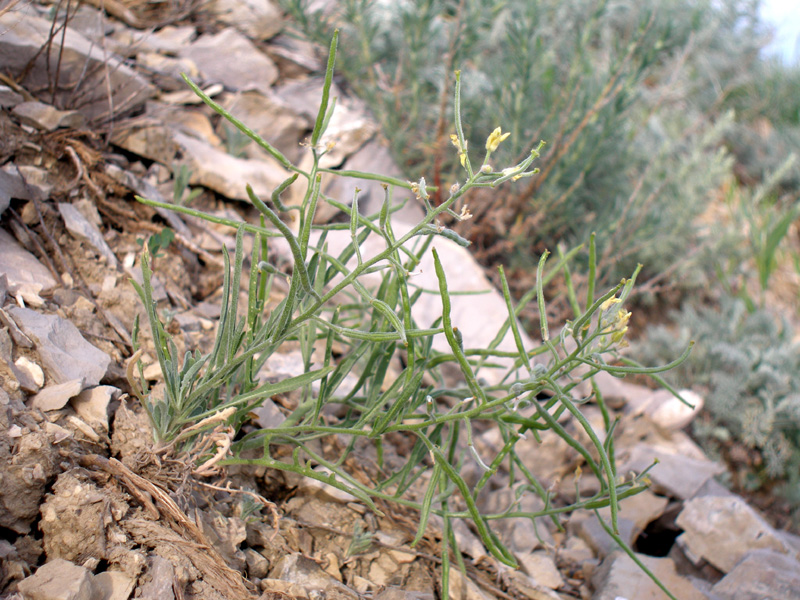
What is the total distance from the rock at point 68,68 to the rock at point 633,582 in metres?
2.15

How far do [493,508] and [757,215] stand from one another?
3.66 m

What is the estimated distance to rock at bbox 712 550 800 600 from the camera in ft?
5.10

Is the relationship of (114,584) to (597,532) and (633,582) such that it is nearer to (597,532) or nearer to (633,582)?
(633,582)

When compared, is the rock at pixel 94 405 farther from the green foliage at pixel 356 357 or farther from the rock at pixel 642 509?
the rock at pixel 642 509

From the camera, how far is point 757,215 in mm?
4324

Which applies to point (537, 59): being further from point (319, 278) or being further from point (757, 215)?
point (757, 215)

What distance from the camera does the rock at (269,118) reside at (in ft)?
9.61

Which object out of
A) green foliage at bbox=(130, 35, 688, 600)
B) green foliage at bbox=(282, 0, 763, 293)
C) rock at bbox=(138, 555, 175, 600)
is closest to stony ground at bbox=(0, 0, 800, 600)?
rock at bbox=(138, 555, 175, 600)

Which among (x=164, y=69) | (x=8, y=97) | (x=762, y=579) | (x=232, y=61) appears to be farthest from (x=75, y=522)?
(x=232, y=61)

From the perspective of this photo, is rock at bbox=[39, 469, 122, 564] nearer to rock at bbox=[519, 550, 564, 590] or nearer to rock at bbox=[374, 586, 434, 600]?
rock at bbox=[374, 586, 434, 600]

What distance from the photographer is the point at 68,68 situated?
6.82 feet

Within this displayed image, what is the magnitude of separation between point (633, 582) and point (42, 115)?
2232 mm

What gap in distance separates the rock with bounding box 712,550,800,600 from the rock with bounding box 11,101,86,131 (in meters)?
2.46

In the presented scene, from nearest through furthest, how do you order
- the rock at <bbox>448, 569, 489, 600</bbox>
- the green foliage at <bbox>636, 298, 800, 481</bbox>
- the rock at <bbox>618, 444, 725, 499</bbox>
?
the rock at <bbox>448, 569, 489, 600</bbox>, the rock at <bbox>618, 444, 725, 499</bbox>, the green foliage at <bbox>636, 298, 800, 481</bbox>
